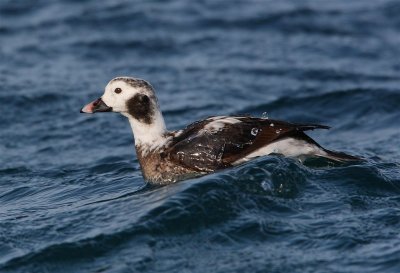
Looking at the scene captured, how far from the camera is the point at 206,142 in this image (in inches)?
353

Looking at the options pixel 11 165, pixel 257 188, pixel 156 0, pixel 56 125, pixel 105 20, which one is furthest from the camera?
pixel 156 0

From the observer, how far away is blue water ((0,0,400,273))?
24.8ft

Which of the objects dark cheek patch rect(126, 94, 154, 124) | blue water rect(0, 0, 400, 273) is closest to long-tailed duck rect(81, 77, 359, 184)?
dark cheek patch rect(126, 94, 154, 124)

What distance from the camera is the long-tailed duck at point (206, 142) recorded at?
8.92 metres

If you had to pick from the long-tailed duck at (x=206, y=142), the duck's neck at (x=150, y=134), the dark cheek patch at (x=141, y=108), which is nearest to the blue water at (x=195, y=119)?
the long-tailed duck at (x=206, y=142)

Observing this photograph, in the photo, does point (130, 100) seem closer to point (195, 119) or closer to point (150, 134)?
point (150, 134)

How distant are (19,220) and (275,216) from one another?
234 centimetres

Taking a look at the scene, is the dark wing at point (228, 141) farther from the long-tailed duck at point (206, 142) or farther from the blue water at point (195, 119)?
the blue water at point (195, 119)

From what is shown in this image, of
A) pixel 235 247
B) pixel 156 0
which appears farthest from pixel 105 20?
pixel 235 247

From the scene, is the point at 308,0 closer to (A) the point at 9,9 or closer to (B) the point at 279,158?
(A) the point at 9,9

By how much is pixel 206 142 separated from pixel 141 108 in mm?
898

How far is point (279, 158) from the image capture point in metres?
8.81

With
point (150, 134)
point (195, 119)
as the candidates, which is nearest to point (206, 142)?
point (150, 134)

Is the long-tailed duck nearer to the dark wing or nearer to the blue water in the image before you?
the dark wing
